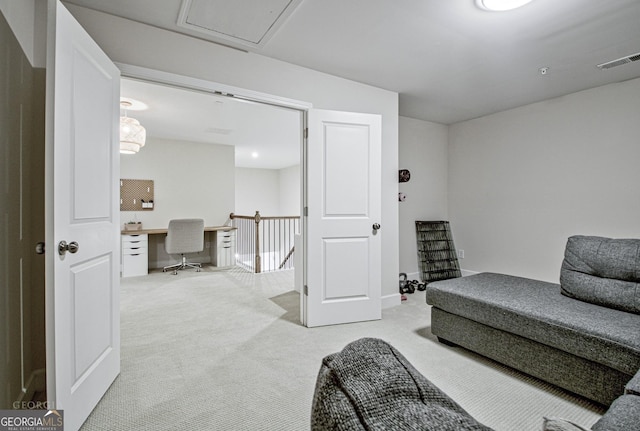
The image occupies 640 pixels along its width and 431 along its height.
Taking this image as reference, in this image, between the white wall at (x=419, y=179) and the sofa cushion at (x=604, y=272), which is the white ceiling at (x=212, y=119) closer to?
the white wall at (x=419, y=179)

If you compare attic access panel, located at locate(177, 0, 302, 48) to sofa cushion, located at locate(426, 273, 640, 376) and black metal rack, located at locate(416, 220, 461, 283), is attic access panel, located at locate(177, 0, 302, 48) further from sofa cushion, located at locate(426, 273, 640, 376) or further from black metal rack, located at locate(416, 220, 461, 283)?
black metal rack, located at locate(416, 220, 461, 283)

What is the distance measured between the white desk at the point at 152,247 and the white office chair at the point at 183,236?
33 cm

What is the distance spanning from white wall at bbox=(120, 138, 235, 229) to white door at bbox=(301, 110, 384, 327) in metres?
4.16

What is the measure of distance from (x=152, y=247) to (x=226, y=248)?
56.2 inches

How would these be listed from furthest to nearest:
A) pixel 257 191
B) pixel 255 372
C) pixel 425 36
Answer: pixel 257 191
pixel 425 36
pixel 255 372

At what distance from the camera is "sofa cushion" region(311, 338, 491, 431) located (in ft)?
1.45

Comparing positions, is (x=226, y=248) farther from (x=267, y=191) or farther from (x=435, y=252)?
(x=267, y=191)

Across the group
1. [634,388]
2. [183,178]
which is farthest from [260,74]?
[183,178]

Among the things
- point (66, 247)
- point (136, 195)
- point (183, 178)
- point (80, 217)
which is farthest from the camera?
point (183, 178)

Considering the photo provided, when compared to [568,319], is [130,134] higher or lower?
→ higher

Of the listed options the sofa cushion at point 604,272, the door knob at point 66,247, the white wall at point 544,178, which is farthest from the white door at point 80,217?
the white wall at point 544,178

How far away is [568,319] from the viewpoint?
1.88 metres

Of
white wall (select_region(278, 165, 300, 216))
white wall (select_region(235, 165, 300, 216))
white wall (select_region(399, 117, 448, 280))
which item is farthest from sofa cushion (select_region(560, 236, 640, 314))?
white wall (select_region(235, 165, 300, 216))

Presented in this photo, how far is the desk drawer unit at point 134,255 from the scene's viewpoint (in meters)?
5.24
